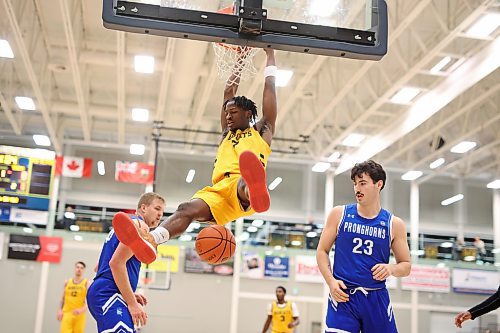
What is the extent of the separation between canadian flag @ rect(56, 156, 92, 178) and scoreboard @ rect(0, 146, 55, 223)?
253 centimetres

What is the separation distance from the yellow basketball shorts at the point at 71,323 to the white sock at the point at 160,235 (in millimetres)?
8344

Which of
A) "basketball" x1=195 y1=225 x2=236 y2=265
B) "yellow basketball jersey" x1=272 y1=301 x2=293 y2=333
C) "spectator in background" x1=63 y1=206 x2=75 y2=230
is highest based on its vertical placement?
"spectator in background" x1=63 y1=206 x2=75 y2=230

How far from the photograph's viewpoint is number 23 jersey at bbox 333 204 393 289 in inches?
180

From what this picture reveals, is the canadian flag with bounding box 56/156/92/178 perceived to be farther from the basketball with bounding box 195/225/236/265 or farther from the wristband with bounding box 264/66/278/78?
the basketball with bounding box 195/225/236/265

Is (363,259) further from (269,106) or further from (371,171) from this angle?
(269,106)

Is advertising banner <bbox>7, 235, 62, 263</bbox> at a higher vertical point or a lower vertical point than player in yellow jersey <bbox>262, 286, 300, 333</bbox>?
higher

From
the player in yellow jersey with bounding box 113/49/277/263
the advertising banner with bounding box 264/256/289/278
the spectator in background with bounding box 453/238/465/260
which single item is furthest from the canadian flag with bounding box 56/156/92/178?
the player in yellow jersey with bounding box 113/49/277/263

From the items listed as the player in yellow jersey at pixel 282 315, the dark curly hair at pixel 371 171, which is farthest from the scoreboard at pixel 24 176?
the dark curly hair at pixel 371 171

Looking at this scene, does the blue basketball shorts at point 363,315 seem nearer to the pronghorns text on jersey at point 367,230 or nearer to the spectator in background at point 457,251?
the pronghorns text on jersey at point 367,230

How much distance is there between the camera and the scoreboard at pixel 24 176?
14.6m

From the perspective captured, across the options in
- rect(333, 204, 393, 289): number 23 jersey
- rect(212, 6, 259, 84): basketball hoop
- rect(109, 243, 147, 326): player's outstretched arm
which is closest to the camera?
rect(109, 243, 147, 326): player's outstretched arm

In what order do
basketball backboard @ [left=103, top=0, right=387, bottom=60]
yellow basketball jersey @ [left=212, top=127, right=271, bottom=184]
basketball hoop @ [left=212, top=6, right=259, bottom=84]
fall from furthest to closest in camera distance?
basketball hoop @ [left=212, top=6, right=259, bottom=84] → yellow basketball jersey @ [left=212, top=127, right=271, bottom=184] → basketball backboard @ [left=103, top=0, right=387, bottom=60]

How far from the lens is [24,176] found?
49.0ft

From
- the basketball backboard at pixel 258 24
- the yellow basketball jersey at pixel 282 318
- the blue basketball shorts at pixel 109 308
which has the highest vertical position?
the basketball backboard at pixel 258 24
